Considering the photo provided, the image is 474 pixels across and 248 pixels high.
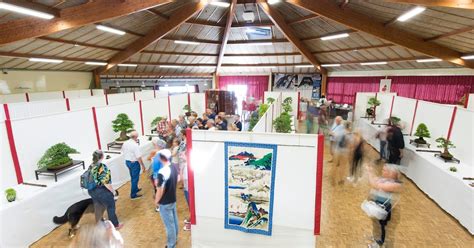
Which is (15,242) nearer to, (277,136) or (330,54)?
(277,136)

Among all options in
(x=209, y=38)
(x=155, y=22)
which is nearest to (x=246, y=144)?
(x=155, y=22)

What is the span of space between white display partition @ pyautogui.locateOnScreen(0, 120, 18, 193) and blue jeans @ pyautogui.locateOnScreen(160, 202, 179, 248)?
2.73 meters

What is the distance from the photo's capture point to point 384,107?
9.26 meters

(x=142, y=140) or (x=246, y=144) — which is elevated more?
(x=246, y=144)

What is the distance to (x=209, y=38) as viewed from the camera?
1288cm

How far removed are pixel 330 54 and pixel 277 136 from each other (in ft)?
41.2

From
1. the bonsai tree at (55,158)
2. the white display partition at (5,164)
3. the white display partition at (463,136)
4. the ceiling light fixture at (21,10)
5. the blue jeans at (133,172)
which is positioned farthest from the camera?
the ceiling light fixture at (21,10)

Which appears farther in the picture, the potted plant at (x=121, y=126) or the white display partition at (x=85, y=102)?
the white display partition at (x=85, y=102)

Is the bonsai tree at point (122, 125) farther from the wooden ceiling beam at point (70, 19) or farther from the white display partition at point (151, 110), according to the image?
the wooden ceiling beam at point (70, 19)

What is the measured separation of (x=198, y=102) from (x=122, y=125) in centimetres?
559

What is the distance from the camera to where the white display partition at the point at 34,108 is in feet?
18.5

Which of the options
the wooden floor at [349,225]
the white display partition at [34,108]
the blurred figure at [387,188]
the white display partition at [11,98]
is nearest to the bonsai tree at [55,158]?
the wooden floor at [349,225]

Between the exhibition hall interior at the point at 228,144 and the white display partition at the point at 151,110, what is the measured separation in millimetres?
70

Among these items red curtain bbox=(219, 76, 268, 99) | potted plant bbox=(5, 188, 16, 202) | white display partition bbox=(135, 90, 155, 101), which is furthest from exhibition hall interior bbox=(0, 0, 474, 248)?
red curtain bbox=(219, 76, 268, 99)
